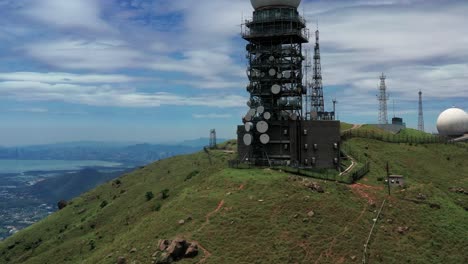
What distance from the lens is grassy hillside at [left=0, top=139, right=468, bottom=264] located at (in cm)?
3897

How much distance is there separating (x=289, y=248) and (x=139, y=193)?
43405mm

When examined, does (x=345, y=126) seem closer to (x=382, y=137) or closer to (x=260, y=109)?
(x=382, y=137)

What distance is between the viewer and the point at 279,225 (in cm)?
4206

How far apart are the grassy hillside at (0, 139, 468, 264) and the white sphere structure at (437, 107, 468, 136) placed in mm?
51962

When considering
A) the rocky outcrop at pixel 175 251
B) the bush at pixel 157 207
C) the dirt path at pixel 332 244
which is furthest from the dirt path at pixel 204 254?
the bush at pixel 157 207

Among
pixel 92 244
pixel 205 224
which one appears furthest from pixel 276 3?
pixel 92 244

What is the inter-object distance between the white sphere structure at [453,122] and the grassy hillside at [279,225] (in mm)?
51962

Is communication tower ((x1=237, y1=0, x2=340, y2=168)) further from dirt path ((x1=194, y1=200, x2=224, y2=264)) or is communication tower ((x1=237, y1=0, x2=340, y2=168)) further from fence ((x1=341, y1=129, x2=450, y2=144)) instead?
fence ((x1=341, y1=129, x2=450, y2=144))

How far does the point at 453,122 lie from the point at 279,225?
89447 mm

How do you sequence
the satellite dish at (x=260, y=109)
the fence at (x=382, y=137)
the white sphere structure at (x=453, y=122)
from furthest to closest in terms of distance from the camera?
the white sphere structure at (x=453, y=122)
the fence at (x=382, y=137)
the satellite dish at (x=260, y=109)

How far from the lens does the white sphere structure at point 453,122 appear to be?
370ft

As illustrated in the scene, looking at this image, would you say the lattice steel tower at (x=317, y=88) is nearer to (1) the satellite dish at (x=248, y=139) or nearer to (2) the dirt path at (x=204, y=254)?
Result: (1) the satellite dish at (x=248, y=139)

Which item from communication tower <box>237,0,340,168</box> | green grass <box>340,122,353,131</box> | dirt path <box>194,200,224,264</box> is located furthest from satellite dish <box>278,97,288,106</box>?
green grass <box>340,122,353,131</box>

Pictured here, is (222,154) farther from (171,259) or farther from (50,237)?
(171,259)
